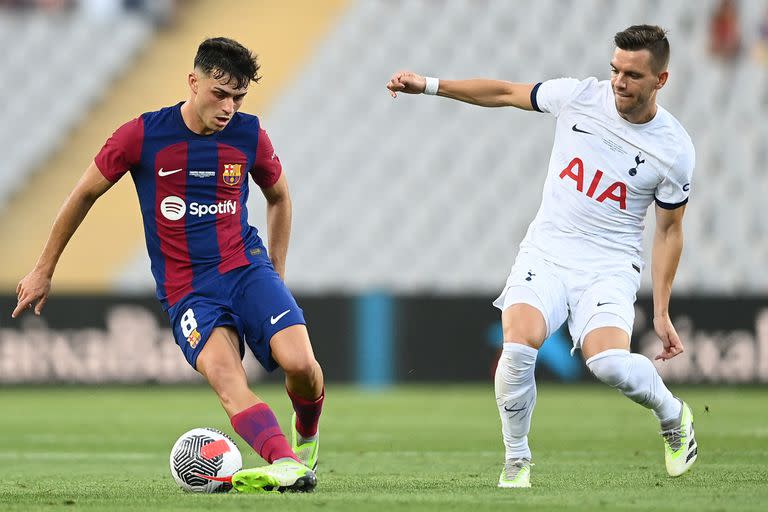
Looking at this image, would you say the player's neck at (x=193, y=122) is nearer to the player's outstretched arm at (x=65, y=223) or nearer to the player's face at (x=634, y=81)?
the player's outstretched arm at (x=65, y=223)

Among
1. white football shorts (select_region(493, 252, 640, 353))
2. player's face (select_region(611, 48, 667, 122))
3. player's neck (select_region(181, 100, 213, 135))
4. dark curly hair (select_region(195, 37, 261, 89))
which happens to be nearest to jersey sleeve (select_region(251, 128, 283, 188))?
player's neck (select_region(181, 100, 213, 135))

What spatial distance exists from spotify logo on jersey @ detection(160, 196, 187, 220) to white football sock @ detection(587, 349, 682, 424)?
190cm

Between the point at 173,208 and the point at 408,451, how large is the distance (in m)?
2.93

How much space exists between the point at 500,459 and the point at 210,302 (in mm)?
2467

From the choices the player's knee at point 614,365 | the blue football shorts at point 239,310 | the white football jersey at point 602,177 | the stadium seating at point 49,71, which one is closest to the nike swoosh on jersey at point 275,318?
the blue football shorts at point 239,310

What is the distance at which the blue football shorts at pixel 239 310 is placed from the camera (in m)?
6.07

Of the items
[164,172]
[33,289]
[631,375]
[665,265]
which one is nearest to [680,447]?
Result: [631,375]

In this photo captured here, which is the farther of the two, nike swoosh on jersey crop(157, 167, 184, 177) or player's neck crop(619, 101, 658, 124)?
player's neck crop(619, 101, 658, 124)

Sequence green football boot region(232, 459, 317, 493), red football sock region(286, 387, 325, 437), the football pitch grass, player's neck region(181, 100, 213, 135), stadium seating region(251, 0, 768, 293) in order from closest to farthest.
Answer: the football pitch grass, green football boot region(232, 459, 317, 493), player's neck region(181, 100, 213, 135), red football sock region(286, 387, 325, 437), stadium seating region(251, 0, 768, 293)

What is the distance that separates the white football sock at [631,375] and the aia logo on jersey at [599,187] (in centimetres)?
70

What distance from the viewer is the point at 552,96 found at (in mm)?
6398

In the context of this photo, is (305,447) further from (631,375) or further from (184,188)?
(631,375)

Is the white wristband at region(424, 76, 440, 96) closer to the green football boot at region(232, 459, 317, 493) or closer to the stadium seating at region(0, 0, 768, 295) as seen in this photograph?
the green football boot at region(232, 459, 317, 493)

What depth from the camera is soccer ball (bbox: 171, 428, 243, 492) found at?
602cm
